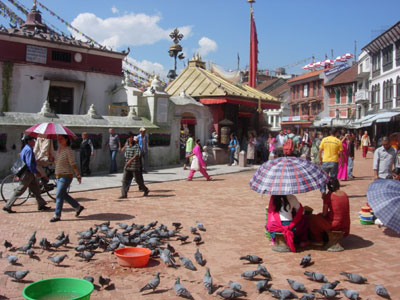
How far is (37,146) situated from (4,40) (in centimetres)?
1022

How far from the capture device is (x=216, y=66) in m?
29.7

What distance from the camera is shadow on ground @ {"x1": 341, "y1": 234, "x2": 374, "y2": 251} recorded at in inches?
276

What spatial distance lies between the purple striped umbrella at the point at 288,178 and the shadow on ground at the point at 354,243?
1307 mm

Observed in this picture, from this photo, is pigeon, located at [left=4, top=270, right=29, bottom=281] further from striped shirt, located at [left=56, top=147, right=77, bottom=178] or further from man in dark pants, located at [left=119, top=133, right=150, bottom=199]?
man in dark pants, located at [left=119, top=133, right=150, bottom=199]

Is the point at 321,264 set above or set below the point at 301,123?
below

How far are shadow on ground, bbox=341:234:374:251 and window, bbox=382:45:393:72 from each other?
3179 cm

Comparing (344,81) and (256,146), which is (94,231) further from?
(344,81)

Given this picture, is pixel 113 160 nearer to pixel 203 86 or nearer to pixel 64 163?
pixel 64 163

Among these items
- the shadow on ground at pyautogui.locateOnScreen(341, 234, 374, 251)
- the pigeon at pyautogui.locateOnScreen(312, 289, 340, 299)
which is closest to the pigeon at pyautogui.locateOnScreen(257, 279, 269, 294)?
the pigeon at pyautogui.locateOnScreen(312, 289, 340, 299)

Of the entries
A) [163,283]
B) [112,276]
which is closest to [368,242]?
[163,283]

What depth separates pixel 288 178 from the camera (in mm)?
6445

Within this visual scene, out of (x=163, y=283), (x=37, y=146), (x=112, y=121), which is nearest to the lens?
(x=163, y=283)

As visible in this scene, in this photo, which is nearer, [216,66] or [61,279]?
[61,279]

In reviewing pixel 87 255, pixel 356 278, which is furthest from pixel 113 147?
pixel 356 278
